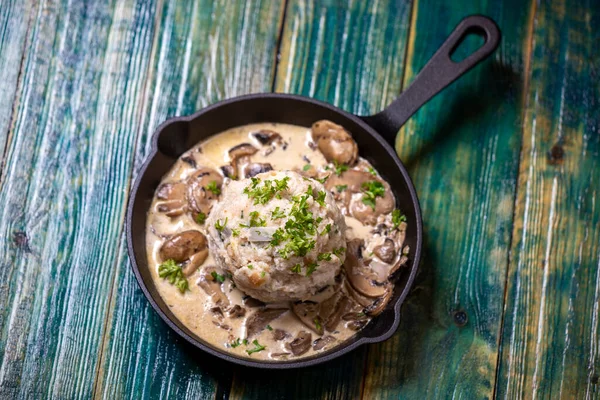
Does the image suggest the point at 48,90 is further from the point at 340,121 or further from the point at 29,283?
the point at 340,121

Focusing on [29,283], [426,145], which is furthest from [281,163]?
[29,283]

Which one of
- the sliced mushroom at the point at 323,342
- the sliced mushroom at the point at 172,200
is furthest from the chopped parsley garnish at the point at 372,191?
the sliced mushroom at the point at 172,200

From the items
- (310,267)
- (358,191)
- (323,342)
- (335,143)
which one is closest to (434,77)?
(335,143)

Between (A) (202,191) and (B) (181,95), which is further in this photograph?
(B) (181,95)

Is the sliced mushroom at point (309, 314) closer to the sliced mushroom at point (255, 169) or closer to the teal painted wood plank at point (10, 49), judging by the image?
the sliced mushroom at point (255, 169)

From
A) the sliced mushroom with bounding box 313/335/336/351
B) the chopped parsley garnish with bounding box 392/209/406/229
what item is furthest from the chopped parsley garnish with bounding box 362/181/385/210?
the sliced mushroom with bounding box 313/335/336/351

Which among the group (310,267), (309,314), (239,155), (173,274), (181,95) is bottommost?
(309,314)

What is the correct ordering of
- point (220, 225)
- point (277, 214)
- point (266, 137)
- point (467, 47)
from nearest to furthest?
point (277, 214)
point (220, 225)
point (266, 137)
point (467, 47)

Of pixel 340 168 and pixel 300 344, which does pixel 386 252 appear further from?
pixel 300 344
